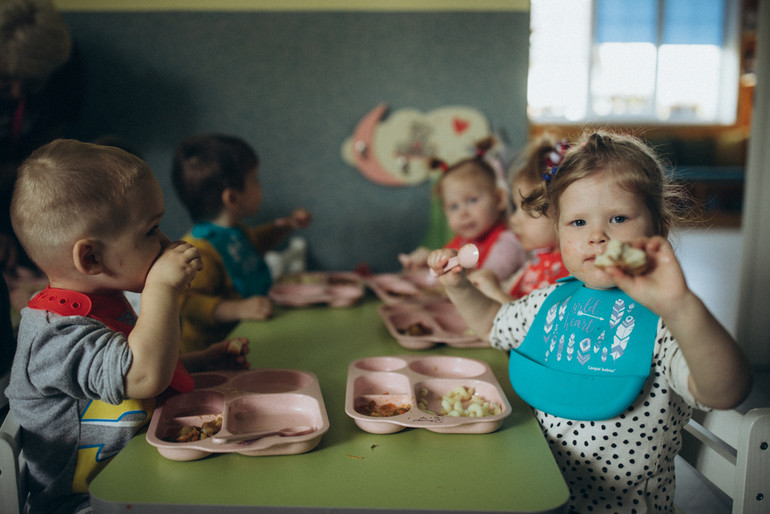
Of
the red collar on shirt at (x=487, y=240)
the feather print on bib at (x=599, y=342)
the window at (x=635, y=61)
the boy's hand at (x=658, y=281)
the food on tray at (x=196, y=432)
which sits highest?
the window at (x=635, y=61)

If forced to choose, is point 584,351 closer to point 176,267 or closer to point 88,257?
point 176,267

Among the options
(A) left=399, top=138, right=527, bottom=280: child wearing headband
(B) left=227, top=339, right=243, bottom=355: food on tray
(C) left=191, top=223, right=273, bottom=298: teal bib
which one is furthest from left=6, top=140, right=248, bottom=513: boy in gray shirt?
(A) left=399, top=138, right=527, bottom=280: child wearing headband

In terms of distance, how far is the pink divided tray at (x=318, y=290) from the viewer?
167 centimetres

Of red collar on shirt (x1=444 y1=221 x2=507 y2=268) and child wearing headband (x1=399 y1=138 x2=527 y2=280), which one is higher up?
child wearing headband (x1=399 y1=138 x2=527 y2=280)

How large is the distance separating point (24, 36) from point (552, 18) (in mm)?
7515

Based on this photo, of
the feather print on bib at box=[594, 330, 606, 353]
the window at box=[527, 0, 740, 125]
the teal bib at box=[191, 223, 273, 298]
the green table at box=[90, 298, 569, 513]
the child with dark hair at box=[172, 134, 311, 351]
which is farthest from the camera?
the window at box=[527, 0, 740, 125]

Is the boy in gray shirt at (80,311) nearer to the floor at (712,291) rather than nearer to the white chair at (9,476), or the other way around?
the white chair at (9,476)

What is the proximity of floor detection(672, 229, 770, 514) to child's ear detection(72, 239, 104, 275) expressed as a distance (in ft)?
3.02

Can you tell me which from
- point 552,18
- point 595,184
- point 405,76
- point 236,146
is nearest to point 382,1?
point 405,76

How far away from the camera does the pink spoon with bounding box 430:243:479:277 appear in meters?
0.98

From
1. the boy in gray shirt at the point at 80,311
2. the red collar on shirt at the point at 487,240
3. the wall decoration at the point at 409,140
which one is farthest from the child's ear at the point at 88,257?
the wall decoration at the point at 409,140

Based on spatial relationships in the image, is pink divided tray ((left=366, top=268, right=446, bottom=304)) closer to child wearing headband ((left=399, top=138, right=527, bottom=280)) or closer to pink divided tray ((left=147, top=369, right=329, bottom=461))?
child wearing headband ((left=399, top=138, right=527, bottom=280))

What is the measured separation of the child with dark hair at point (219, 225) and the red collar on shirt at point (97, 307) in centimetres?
56

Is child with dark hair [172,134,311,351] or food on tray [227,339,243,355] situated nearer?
food on tray [227,339,243,355]
